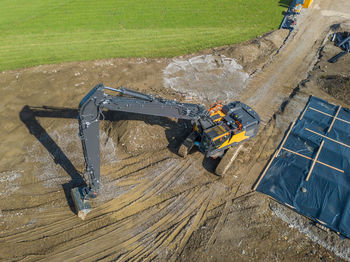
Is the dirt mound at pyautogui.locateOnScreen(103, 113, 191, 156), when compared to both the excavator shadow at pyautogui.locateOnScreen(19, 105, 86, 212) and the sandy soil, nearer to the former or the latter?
the sandy soil

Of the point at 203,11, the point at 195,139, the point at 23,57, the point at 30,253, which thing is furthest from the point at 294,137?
the point at 23,57

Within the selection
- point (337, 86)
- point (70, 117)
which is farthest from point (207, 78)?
point (70, 117)

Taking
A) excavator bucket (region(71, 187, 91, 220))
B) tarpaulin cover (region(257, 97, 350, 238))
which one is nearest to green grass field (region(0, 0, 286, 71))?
tarpaulin cover (region(257, 97, 350, 238))

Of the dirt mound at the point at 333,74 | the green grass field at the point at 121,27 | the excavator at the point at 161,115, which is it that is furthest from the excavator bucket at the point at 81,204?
the dirt mound at the point at 333,74

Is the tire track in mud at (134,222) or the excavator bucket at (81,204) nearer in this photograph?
the tire track in mud at (134,222)

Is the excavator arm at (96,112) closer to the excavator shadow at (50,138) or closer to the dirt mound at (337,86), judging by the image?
the excavator shadow at (50,138)

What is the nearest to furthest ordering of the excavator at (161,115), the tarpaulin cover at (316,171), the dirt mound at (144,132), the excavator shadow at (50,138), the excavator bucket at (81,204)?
the excavator at (161,115) → the excavator bucket at (81,204) → the tarpaulin cover at (316,171) → the excavator shadow at (50,138) → the dirt mound at (144,132)

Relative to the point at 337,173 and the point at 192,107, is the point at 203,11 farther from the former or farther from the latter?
the point at 337,173

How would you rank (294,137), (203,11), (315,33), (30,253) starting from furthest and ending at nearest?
(203,11) < (315,33) < (294,137) < (30,253)
